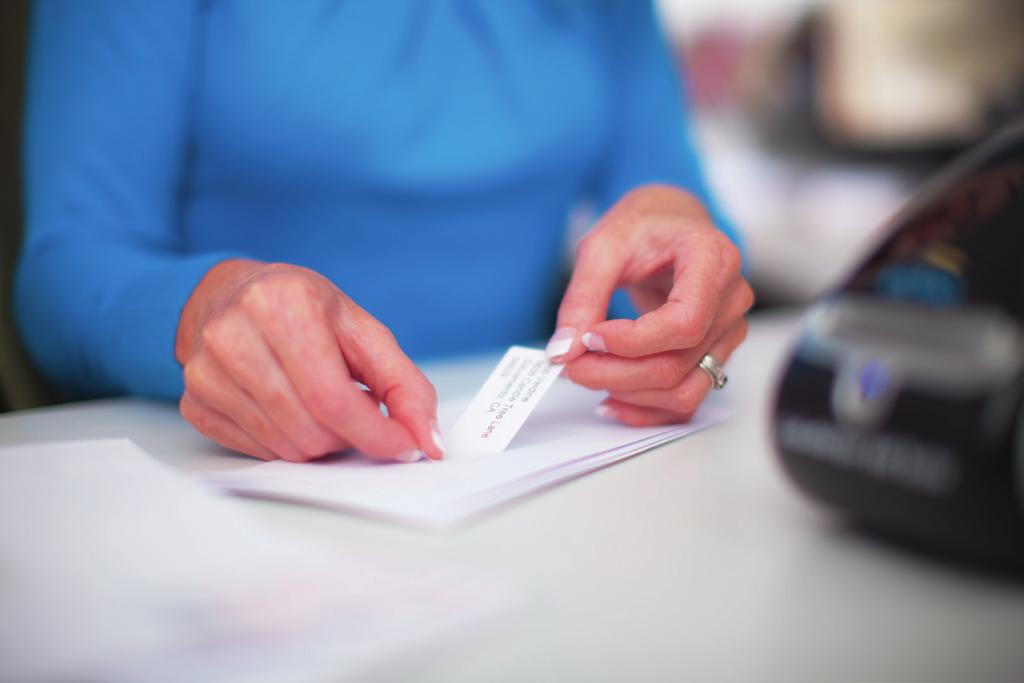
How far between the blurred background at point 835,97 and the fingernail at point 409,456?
4.47ft

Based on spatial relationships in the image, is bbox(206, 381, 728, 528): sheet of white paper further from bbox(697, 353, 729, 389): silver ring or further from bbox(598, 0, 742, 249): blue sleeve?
bbox(598, 0, 742, 249): blue sleeve

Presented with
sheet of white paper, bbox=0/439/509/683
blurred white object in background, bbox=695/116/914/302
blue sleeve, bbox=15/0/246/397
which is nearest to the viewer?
sheet of white paper, bbox=0/439/509/683

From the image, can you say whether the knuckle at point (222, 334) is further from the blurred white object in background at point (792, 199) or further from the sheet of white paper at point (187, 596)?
the blurred white object in background at point (792, 199)

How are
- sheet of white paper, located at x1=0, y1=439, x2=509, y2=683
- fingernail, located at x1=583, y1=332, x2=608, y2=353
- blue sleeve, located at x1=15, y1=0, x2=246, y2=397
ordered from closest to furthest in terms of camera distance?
sheet of white paper, located at x1=0, y1=439, x2=509, y2=683
fingernail, located at x1=583, y1=332, x2=608, y2=353
blue sleeve, located at x1=15, y1=0, x2=246, y2=397

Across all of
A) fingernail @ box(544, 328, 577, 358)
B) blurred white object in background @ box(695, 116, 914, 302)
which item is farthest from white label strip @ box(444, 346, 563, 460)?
blurred white object in background @ box(695, 116, 914, 302)

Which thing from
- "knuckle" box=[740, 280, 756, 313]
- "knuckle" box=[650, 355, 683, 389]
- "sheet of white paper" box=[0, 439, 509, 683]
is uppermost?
"knuckle" box=[740, 280, 756, 313]

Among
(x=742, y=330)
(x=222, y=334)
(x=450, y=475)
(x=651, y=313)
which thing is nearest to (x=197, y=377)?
(x=222, y=334)

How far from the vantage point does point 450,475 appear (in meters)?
0.39

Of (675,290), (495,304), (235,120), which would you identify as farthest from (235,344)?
(495,304)

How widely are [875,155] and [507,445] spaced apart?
1.99 meters

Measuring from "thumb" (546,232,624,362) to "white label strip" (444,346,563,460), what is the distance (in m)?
0.01

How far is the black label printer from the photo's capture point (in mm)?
273

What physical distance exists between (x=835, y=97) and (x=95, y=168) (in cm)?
191

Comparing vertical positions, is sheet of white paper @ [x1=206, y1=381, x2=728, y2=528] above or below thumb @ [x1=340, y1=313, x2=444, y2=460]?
below
